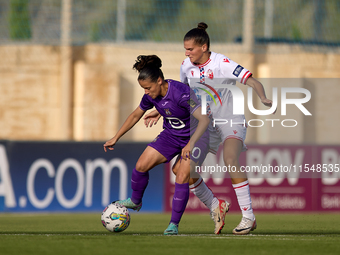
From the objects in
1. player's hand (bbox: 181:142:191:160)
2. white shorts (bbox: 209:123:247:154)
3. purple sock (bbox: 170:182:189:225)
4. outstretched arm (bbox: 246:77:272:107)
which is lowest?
purple sock (bbox: 170:182:189:225)

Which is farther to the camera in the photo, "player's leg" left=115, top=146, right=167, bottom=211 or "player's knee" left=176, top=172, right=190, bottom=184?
"player's leg" left=115, top=146, right=167, bottom=211

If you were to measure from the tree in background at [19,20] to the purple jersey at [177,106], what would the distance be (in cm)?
1001

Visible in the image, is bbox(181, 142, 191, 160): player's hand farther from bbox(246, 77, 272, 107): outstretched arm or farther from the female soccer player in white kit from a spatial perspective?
bbox(246, 77, 272, 107): outstretched arm

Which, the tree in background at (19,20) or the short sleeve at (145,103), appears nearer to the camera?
the short sleeve at (145,103)

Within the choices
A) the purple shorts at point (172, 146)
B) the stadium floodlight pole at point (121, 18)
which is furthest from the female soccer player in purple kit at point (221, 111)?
the stadium floodlight pole at point (121, 18)

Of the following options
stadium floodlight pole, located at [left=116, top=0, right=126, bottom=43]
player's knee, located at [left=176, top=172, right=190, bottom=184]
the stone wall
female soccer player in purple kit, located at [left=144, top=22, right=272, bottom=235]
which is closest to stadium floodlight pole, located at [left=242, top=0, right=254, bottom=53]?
the stone wall

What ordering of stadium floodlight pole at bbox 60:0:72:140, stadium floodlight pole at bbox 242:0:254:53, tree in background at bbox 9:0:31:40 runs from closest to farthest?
1. stadium floodlight pole at bbox 242:0:254:53
2. tree in background at bbox 9:0:31:40
3. stadium floodlight pole at bbox 60:0:72:140

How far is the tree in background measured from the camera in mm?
14633

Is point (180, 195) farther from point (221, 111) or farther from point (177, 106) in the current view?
point (221, 111)

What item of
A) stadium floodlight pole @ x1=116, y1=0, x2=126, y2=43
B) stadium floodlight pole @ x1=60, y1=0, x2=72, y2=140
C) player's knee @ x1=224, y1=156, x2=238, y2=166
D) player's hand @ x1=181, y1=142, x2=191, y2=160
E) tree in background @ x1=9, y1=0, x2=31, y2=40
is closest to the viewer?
player's hand @ x1=181, y1=142, x2=191, y2=160

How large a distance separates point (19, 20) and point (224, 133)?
34.2ft

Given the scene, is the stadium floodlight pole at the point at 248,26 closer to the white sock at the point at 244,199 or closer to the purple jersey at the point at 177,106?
the purple jersey at the point at 177,106

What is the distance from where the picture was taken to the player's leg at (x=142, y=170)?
17.7ft

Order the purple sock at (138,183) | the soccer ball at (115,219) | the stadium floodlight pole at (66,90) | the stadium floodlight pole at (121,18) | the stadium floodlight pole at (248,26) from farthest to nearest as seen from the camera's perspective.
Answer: the stadium floodlight pole at (66,90) → the stadium floodlight pole at (121,18) → the stadium floodlight pole at (248,26) → the purple sock at (138,183) → the soccer ball at (115,219)
